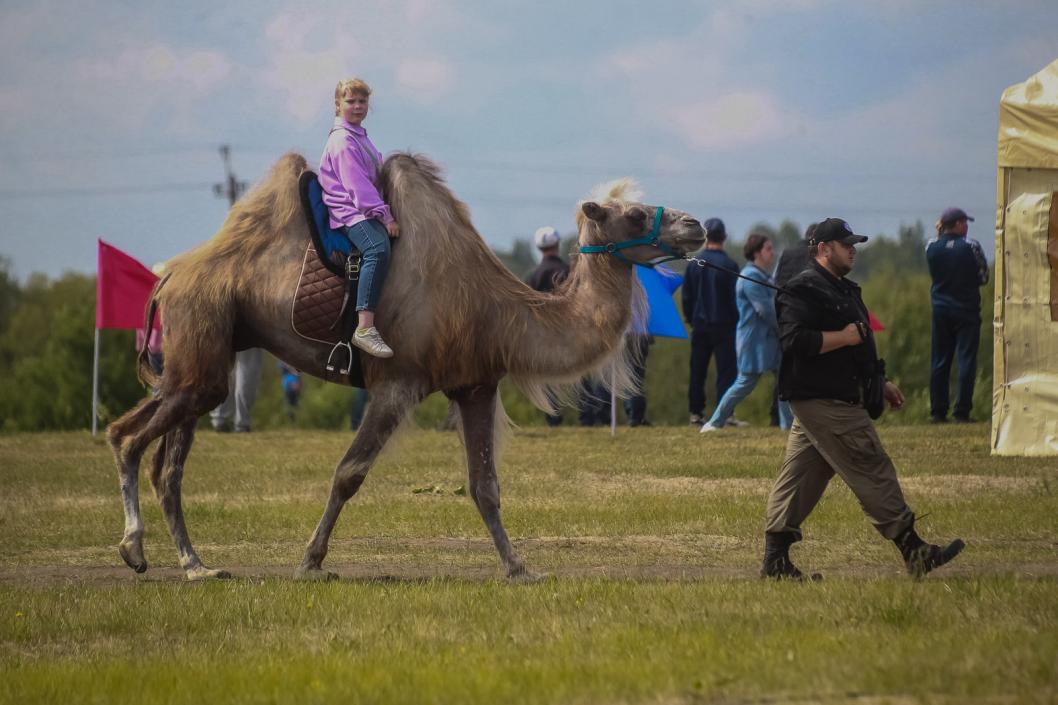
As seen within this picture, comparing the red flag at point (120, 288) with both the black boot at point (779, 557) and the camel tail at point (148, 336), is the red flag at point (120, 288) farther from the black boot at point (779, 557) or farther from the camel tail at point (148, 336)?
the black boot at point (779, 557)

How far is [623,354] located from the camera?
1066 cm

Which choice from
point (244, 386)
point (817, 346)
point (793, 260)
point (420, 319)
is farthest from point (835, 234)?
point (244, 386)

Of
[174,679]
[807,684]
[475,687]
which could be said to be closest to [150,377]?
[174,679]

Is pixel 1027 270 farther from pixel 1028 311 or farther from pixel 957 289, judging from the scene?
pixel 957 289

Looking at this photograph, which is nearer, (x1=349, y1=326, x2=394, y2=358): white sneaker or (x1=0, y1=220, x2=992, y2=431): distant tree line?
(x1=349, y1=326, x2=394, y2=358): white sneaker

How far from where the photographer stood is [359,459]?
10359 millimetres

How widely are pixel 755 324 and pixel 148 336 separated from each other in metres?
9.68

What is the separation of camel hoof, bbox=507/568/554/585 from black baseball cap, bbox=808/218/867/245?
2.58 meters

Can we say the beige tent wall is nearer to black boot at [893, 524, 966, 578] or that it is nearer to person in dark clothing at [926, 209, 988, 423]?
person in dark clothing at [926, 209, 988, 423]

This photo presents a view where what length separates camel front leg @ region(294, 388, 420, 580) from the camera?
10.4m

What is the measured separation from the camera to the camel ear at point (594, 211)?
10.6 meters

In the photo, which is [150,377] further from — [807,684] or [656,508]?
[807,684]

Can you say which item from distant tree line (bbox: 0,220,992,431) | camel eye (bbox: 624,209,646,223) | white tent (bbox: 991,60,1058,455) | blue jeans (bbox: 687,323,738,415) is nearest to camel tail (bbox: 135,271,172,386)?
camel eye (bbox: 624,209,646,223)

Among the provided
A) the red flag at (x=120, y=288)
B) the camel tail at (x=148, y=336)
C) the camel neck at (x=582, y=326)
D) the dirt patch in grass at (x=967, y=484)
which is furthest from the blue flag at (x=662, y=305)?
the camel neck at (x=582, y=326)
